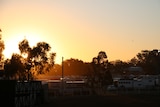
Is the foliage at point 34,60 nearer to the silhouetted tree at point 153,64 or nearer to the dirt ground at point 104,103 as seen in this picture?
the dirt ground at point 104,103

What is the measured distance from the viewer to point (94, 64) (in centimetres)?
10169

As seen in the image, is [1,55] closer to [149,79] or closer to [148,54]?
[149,79]

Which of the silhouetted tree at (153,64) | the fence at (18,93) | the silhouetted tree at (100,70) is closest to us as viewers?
the fence at (18,93)

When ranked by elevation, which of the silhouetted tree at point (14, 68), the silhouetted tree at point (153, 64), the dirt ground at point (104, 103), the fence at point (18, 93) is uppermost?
the silhouetted tree at point (153, 64)

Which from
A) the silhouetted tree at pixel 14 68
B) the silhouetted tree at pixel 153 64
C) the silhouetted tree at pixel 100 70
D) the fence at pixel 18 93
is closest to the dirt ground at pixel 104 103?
the fence at pixel 18 93

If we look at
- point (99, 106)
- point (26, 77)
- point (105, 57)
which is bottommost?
point (99, 106)

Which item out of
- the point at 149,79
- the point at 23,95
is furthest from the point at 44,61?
the point at 149,79

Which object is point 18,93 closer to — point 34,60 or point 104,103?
point 104,103

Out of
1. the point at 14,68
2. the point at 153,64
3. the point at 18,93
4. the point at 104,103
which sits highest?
the point at 153,64

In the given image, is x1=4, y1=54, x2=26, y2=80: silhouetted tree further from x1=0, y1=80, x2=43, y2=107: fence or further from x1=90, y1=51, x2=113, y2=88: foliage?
x1=90, y1=51, x2=113, y2=88: foliage

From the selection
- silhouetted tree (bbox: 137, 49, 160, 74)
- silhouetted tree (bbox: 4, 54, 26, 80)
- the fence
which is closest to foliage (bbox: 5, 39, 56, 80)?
silhouetted tree (bbox: 4, 54, 26, 80)

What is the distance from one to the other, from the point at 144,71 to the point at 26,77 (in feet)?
378

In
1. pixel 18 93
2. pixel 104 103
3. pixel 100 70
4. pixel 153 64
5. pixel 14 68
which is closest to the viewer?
pixel 18 93

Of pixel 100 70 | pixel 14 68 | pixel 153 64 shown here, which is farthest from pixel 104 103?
pixel 153 64
